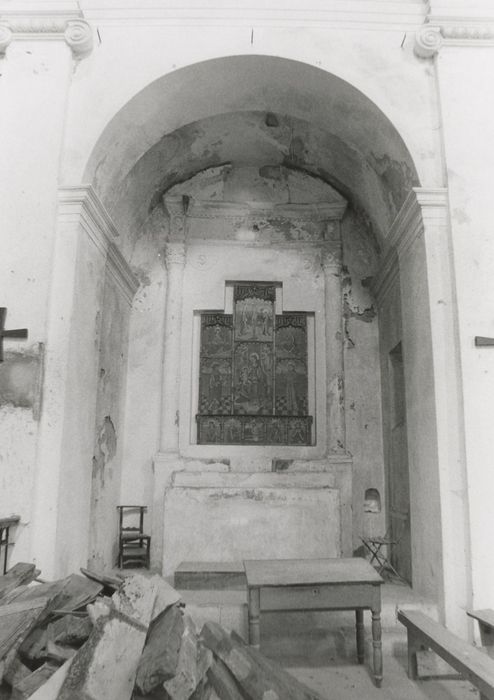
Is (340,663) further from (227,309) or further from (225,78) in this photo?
(225,78)

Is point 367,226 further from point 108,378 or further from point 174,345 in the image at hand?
point 108,378

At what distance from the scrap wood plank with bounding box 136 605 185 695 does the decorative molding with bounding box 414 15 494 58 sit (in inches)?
191

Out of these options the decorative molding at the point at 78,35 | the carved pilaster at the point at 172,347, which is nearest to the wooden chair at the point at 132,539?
the carved pilaster at the point at 172,347

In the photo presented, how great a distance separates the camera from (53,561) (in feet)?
13.0

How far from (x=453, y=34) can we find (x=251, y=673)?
5195mm

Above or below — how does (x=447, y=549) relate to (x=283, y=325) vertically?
below

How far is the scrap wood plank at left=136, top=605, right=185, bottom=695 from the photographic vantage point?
93.7 inches

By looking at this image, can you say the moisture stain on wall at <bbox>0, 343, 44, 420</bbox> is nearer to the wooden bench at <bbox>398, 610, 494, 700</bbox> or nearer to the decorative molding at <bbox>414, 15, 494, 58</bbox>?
the wooden bench at <bbox>398, 610, 494, 700</bbox>

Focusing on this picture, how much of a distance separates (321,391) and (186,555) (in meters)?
2.47

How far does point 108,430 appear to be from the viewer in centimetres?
604

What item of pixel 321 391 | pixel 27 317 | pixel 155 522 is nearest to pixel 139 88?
pixel 27 317

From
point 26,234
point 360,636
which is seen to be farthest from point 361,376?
point 26,234

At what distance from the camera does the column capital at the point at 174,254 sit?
22.7 feet

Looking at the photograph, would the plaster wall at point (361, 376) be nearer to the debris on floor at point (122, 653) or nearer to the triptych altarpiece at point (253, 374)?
the triptych altarpiece at point (253, 374)
